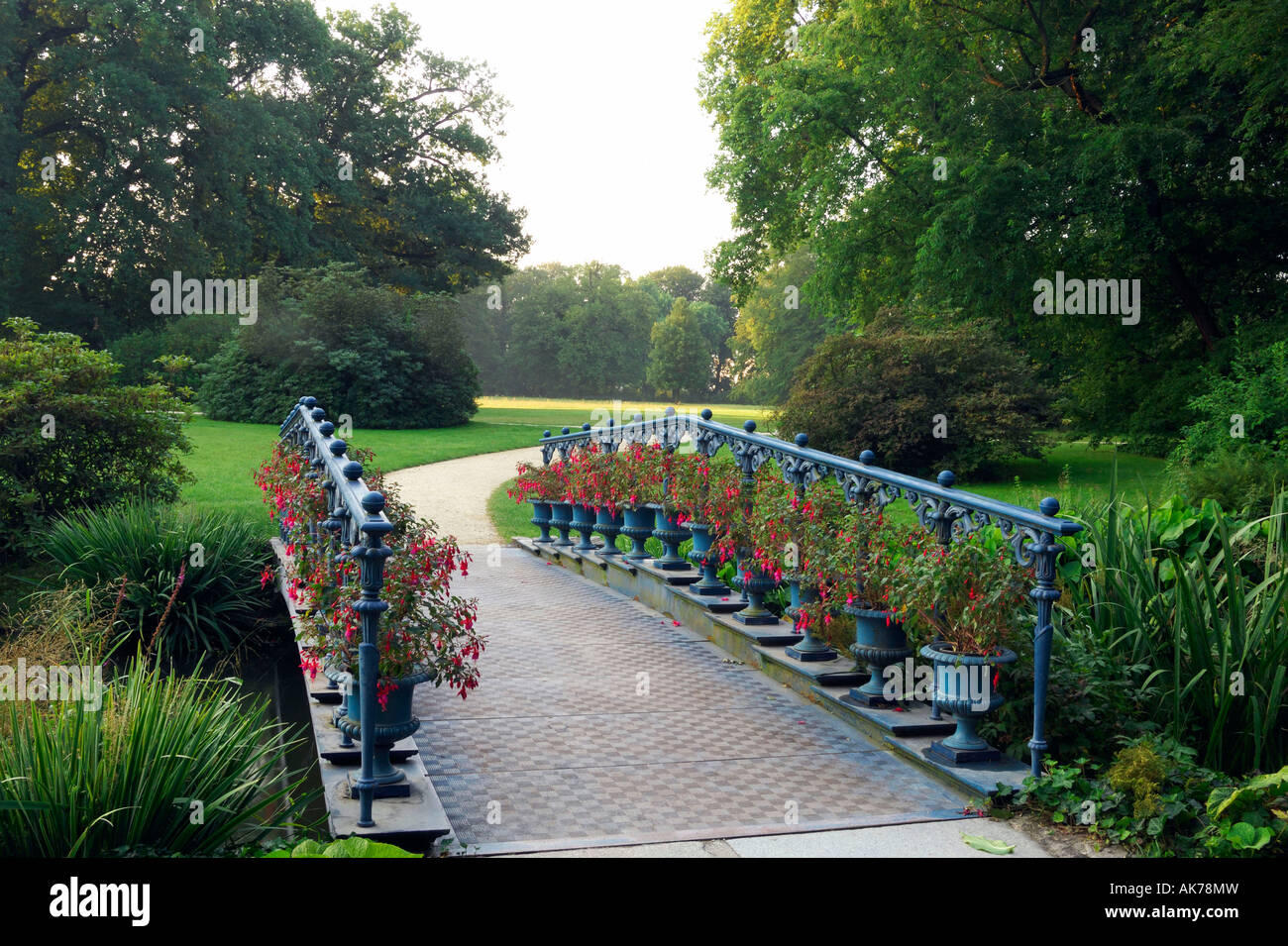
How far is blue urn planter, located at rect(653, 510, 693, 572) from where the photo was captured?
8.58m

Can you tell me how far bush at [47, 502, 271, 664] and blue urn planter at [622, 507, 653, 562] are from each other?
341 centimetres

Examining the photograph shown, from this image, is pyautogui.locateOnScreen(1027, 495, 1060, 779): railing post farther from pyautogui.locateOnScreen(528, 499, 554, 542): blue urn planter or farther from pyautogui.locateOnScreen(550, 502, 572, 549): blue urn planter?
pyautogui.locateOnScreen(528, 499, 554, 542): blue urn planter

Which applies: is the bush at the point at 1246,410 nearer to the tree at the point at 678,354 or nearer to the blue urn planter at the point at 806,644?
the blue urn planter at the point at 806,644

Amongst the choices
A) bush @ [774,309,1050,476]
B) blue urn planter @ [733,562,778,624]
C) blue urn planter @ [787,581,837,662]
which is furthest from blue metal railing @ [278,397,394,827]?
bush @ [774,309,1050,476]

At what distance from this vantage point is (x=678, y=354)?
80375 mm

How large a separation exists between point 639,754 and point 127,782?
244cm

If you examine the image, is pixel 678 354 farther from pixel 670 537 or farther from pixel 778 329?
pixel 670 537

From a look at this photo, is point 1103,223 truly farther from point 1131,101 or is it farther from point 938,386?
point 938,386

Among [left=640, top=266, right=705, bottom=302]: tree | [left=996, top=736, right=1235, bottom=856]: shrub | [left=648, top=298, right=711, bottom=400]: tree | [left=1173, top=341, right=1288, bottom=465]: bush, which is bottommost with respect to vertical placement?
[left=996, top=736, right=1235, bottom=856]: shrub

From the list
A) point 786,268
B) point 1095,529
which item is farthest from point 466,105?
point 1095,529

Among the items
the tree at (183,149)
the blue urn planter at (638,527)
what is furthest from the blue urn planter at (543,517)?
the tree at (183,149)

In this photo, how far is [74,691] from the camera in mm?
4184

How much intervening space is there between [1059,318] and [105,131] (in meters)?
29.0
